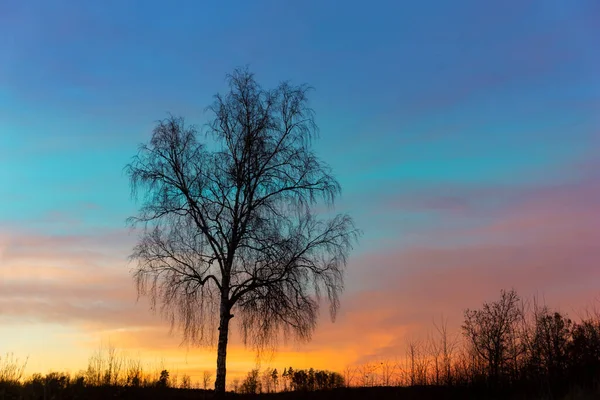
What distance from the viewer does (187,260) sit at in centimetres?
2127

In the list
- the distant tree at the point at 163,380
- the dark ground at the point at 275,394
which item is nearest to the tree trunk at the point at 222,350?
the dark ground at the point at 275,394

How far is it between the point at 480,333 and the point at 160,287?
13947 millimetres

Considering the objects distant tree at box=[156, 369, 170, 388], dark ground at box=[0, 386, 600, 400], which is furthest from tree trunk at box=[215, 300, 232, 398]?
distant tree at box=[156, 369, 170, 388]

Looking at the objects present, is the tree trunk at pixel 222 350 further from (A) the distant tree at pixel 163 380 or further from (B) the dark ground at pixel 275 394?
(A) the distant tree at pixel 163 380

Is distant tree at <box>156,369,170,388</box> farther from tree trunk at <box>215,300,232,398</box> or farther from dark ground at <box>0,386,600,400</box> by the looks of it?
tree trunk at <box>215,300,232,398</box>

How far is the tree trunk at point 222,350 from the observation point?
66.7 ft

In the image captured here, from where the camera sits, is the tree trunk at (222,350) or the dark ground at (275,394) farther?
the tree trunk at (222,350)

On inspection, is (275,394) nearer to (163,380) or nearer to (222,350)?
(222,350)

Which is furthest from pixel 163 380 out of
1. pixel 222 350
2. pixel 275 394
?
pixel 275 394

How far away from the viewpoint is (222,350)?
20641 millimetres

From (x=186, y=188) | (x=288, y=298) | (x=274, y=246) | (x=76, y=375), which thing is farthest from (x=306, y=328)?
(x=76, y=375)

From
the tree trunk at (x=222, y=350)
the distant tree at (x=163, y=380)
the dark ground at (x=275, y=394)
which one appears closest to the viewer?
the dark ground at (x=275, y=394)

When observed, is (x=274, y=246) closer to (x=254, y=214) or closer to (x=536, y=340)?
(x=254, y=214)

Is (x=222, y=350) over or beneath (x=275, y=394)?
over
